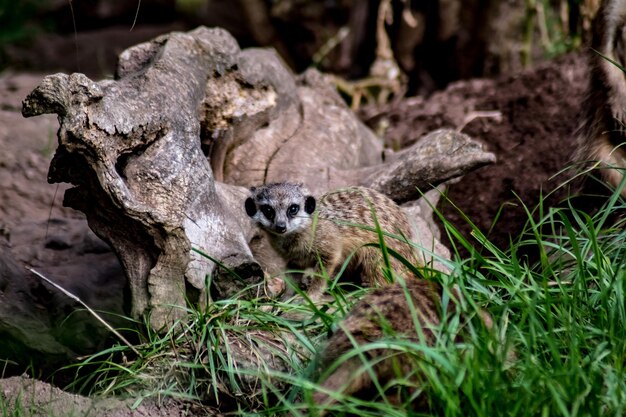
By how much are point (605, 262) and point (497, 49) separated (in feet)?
15.4

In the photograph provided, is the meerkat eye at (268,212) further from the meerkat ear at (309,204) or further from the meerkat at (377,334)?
the meerkat at (377,334)

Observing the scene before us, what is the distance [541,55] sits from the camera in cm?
837

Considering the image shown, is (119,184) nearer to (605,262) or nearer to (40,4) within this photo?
(605,262)

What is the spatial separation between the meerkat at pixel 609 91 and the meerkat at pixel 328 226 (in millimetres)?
1068

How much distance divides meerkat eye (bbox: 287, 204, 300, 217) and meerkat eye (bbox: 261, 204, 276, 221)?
0.26 feet

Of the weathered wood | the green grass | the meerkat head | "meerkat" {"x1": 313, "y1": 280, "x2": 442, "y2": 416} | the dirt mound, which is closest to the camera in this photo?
the green grass

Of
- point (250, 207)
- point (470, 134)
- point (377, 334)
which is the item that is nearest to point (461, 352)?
point (377, 334)

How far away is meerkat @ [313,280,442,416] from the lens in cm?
285

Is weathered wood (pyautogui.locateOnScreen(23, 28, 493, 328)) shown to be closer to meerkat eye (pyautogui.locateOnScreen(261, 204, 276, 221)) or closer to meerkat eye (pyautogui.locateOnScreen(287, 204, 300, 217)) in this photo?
meerkat eye (pyautogui.locateOnScreen(261, 204, 276, 221))

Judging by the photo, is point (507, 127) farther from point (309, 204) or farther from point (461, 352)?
point (461, 352)

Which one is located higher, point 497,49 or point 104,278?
point 497,49

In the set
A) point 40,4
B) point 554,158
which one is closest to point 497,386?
point 554,158

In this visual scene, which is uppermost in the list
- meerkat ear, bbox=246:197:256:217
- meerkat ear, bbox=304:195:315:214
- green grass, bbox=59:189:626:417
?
meerkat ear, bbox=246:197:256:217

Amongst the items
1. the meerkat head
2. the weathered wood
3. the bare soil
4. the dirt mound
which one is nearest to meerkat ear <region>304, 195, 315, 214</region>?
the meerkat head
